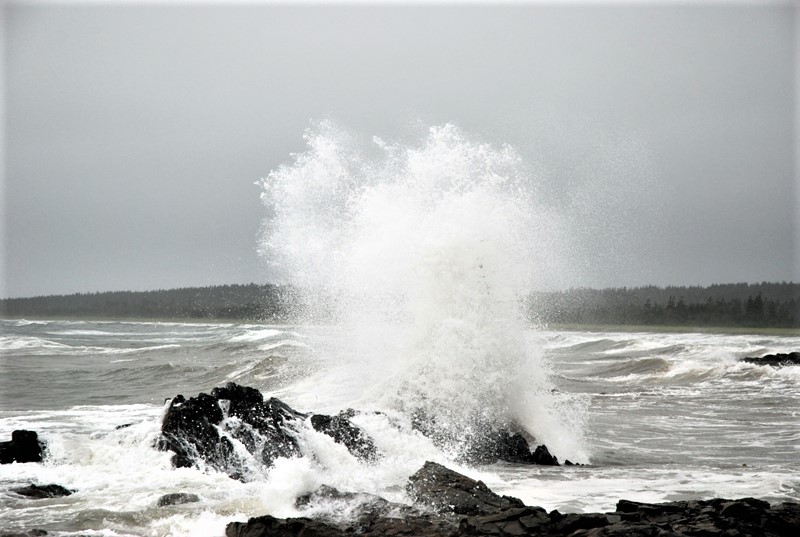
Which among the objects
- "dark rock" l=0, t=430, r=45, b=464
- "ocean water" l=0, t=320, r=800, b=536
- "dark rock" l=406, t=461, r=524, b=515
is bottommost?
"ocean water" l=0, t=320, r=800, b=536

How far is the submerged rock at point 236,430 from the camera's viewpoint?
8.34 metres

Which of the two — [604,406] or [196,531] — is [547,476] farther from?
[604,406]

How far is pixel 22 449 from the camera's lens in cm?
863

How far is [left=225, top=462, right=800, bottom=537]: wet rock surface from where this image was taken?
5.69m

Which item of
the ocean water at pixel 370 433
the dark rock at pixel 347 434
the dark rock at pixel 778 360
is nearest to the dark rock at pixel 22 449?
the ocean water at pixel 370 433

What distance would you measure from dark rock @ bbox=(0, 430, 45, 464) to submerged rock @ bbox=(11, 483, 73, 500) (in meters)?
1.06

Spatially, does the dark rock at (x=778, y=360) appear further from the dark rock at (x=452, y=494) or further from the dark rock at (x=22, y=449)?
the dark rock at (x=22, y=449)

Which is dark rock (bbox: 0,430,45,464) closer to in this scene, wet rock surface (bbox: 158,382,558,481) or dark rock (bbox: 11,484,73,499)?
dark rock (bbox: 11,484,73,499)

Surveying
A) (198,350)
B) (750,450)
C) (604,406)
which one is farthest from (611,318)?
(750,450)

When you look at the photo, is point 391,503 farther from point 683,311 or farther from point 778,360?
point 683,311

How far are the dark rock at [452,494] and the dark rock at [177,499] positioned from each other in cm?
198

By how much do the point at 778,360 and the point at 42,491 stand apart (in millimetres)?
22546

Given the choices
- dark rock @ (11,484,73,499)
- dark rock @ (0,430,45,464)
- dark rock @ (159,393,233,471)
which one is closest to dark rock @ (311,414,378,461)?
dark rock @ (159,393,233,471)

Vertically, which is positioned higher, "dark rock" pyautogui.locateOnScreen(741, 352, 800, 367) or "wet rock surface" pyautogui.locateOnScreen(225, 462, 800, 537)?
"wet rock surface" pyautogui.locateOnScreen(225, 462, 800, 537)
